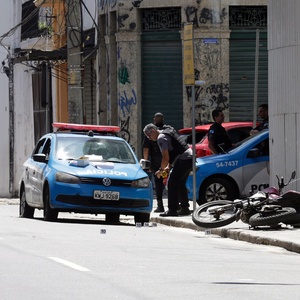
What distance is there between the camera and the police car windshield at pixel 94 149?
68.5 ft

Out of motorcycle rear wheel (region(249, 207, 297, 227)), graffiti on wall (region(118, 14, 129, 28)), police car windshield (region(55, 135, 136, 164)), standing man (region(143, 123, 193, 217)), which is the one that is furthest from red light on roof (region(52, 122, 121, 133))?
graffiti on wall (region(118, 14, 129, 28))

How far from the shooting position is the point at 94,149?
69.2 feet

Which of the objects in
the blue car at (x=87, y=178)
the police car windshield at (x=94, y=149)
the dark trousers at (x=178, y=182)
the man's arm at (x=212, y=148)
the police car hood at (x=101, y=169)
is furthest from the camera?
the man's arm at (x=212, y=148)

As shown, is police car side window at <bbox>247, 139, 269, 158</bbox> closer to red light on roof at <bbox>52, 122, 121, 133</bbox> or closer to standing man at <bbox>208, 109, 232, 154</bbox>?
standing man at <bbox>208, 109, 232, 154</bbox>

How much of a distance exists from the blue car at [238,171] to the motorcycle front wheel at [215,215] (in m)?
4.39

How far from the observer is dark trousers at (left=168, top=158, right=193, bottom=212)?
21281mm

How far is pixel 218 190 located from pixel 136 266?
10835 mm

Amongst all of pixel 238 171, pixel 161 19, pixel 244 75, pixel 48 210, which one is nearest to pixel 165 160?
pixel 238 171

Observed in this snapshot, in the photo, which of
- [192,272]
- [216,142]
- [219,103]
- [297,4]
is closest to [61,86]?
[219,103]

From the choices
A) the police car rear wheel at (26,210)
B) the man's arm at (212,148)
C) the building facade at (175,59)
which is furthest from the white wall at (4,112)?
the police car rear wheel at (26,210)

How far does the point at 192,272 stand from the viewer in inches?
466

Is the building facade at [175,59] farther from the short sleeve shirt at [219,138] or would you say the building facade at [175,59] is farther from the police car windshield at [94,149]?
the police car windshield at [94,149]

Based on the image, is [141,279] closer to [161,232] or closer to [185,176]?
[161,232]

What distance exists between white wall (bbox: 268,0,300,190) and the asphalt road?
2.47 meters
